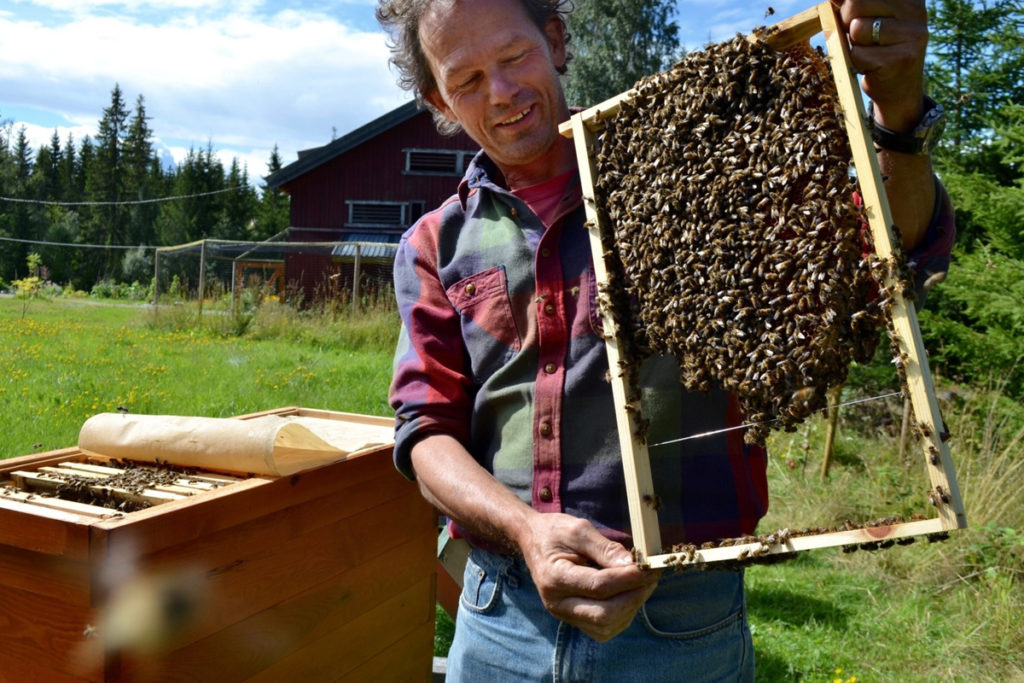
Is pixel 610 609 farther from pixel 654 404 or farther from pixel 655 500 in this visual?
pixel 654 404

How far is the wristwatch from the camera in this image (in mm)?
1630

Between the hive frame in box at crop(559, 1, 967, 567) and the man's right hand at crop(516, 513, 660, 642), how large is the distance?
6 centimetres

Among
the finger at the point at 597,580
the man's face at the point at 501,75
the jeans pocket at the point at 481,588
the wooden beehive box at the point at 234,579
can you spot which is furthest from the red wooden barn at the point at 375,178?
the finger at the point at 597,580

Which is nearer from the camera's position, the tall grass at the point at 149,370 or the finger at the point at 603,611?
the finger at the point at 603,611

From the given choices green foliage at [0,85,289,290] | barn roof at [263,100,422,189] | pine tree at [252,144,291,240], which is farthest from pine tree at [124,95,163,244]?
pine tree at [252,144,291,240]

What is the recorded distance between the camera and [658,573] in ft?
5.57

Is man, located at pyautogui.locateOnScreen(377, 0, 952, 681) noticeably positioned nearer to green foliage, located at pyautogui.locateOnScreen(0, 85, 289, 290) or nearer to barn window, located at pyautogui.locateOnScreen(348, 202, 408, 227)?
green foliage, located at pyautogui.locateOnScreen(0, 85, 289, 290)

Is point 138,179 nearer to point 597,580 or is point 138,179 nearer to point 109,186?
point 109,186

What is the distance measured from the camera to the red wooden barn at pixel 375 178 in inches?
974

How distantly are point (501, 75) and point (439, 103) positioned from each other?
0.56 metres

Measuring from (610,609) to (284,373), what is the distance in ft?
14.9

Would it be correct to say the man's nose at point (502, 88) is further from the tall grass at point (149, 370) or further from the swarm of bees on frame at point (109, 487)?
the tall grass at point (149, 370)

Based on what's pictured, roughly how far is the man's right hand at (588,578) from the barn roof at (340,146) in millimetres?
24030

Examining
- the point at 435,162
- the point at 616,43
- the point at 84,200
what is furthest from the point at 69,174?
A: the point at 616,43
